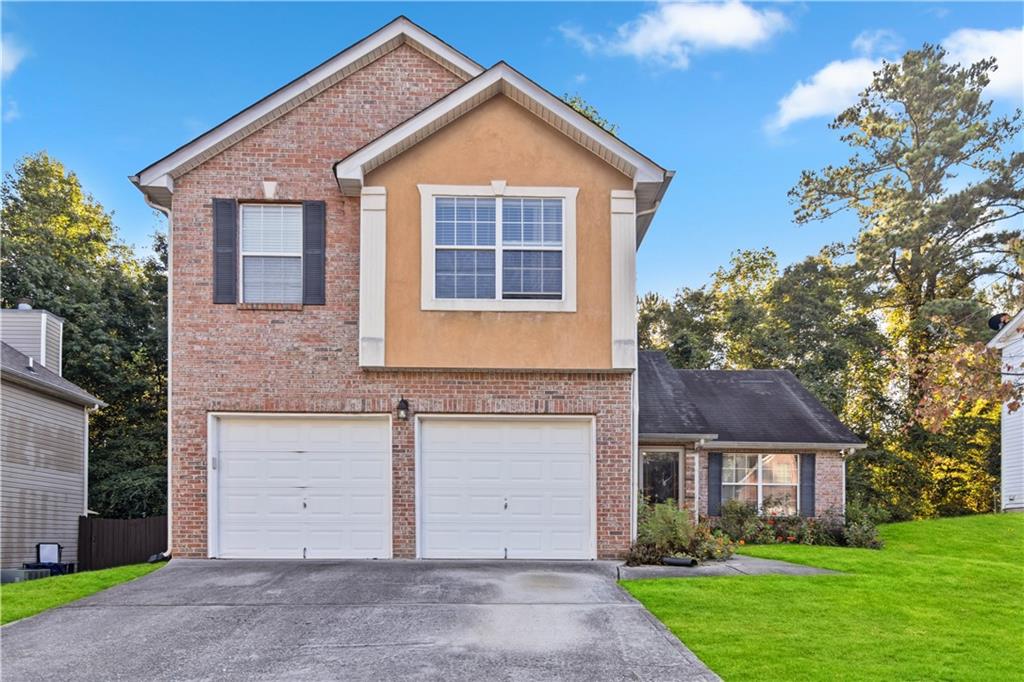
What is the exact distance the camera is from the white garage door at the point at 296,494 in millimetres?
11242

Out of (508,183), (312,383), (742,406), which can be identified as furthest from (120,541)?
(742,406)

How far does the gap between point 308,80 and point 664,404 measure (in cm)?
1127

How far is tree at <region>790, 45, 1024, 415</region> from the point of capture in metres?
28.4

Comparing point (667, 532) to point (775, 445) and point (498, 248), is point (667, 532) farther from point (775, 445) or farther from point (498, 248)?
point (775, 445)

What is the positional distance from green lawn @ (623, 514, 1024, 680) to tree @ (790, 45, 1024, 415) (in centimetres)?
1805

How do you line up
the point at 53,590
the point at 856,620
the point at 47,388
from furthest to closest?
the point at 47,388 < the point at 53,590 < the point at 856,620

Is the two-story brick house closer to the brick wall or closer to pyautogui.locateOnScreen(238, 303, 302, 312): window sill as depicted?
pyautogui.locateOnScreen(238, 303, 302, 312): window sill

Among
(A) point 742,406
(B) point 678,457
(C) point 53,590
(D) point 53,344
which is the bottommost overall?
(C) point 53,590

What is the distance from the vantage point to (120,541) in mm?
17562

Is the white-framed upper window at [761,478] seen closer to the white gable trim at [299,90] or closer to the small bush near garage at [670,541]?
the small bush near garage at [670,541]

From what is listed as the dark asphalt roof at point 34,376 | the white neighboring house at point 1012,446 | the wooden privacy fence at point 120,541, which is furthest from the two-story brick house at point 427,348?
the white neighboring house at point 1012,446

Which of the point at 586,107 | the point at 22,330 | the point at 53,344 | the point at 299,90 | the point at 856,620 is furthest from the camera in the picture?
the point at 586,107

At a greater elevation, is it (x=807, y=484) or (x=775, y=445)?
(x=775, y=445)

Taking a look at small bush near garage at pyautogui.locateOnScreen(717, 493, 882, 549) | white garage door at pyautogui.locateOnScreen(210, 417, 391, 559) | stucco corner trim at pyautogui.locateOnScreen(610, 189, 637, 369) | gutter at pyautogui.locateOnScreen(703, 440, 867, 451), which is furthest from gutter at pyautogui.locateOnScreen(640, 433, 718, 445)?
white garage door at pyautogui.locateOnScreen(210, 417, 391, 559)
